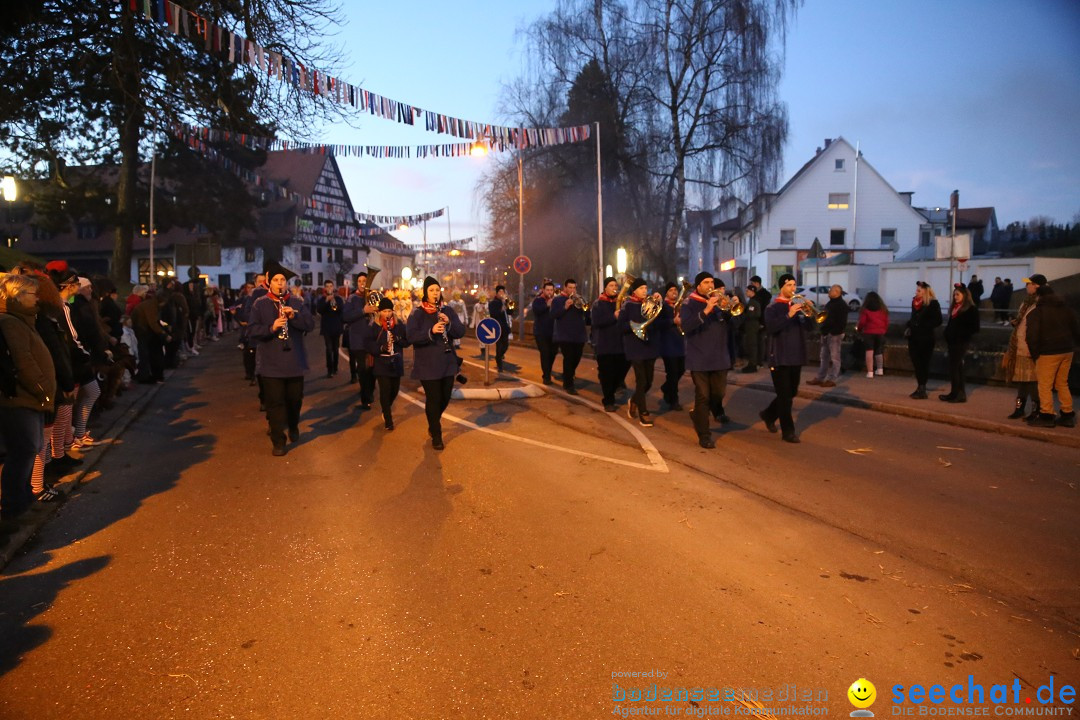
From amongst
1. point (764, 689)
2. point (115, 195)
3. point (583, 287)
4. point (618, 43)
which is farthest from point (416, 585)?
point (583, 287)

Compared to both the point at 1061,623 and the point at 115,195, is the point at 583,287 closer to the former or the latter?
the point at 115,195

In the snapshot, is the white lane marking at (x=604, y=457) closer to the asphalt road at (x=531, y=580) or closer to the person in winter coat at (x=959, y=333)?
the asphalt road at (x=531, y=580)

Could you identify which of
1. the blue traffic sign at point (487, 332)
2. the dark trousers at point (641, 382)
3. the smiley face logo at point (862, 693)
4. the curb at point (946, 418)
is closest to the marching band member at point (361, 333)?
the blue traffic sign at point (487, 332)

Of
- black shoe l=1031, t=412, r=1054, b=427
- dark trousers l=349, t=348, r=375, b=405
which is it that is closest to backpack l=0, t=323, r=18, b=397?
Result: dark trousers l=349, t=348, r=375, b=405

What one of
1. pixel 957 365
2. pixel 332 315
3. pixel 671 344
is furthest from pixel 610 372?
pixel 332 315

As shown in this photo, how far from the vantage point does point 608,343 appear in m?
11.5

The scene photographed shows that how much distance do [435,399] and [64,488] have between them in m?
3.61

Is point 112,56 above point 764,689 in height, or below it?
above

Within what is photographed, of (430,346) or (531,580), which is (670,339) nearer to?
(430,346)

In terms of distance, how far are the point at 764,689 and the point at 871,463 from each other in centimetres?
514

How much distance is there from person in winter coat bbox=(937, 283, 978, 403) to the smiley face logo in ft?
30.5

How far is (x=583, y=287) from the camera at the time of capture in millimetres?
47531

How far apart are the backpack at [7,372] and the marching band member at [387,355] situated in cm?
461

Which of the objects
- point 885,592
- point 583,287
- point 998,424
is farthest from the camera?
point 583,287
